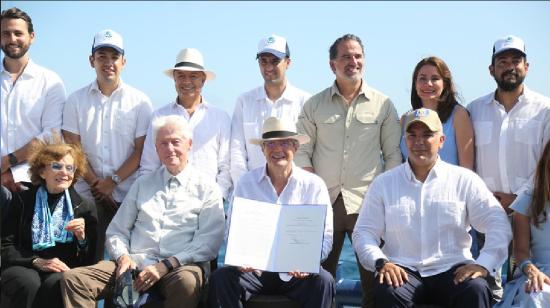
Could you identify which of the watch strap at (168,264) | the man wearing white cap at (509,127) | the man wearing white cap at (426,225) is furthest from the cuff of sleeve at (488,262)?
the watch strap at (168,264)

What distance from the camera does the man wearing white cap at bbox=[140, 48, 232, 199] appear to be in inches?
262

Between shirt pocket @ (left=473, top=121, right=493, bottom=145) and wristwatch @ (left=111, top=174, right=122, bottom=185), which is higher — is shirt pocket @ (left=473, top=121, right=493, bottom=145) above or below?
above

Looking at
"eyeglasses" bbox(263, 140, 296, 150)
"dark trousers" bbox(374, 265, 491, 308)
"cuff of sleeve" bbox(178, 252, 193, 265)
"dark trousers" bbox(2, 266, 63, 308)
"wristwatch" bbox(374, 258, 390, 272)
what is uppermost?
"eyeglasses" bbox(263, 140, 296, 150)

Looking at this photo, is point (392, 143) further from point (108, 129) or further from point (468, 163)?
point (108, 129)

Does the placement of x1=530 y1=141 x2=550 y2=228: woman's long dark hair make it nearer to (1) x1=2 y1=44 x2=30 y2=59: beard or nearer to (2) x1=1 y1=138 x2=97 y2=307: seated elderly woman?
(2) x1=1 y1=138 x2=97 y2=307: seated elderly woman

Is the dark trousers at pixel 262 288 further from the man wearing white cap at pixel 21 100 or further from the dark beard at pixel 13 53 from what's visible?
the dark beard at pixel 13 53

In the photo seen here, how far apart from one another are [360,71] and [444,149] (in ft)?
3.57

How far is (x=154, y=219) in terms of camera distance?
229 inches

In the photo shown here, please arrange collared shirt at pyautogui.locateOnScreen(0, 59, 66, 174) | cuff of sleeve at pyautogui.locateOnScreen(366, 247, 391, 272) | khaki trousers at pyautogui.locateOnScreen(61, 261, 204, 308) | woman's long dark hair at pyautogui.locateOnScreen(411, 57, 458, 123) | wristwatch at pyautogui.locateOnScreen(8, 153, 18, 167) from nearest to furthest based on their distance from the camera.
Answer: cuff of sleeve at pyautogui.locateOnScreen(366, 247, 391, 272)
khaki trousers at pyautogui.locateOnScreen(61, 261, 204, 308)
woman's long dark hair at pyautogui.locateOnScreen(411, 57, 458, 123)
wristwatch at pyautogui.locateOnScreen(8, 153, 18, 167)
collared shirt at pyautogui.locateOnScreen(0, 59, 66, 174)

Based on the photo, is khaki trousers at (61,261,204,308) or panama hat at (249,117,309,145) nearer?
khaki trousers at (61,261,204,308)

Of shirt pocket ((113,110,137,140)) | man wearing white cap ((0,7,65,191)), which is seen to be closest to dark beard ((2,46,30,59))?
man wearing white cap ((0,7,65,191))

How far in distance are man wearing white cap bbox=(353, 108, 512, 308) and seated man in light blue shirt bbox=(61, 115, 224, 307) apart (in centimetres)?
130

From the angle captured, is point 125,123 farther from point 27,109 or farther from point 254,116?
point 254,116

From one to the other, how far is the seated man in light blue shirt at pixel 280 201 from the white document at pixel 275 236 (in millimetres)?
87
